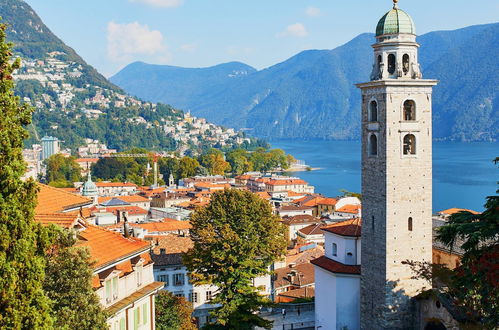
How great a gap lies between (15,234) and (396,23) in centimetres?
1741

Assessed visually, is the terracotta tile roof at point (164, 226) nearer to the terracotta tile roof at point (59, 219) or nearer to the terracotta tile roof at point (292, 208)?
the terracotta tile roof at point (292, 208)

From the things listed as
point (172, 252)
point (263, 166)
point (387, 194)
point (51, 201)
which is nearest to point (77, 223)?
point (51, 201)

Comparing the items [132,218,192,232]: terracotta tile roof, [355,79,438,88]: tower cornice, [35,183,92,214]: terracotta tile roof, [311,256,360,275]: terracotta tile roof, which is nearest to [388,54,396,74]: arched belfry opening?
[355,79,438,88]: tower cornice

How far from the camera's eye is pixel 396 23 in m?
22.7

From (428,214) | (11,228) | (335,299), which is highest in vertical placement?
(11,228)

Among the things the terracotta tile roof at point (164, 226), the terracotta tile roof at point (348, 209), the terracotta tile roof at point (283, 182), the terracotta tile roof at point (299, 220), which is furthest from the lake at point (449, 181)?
the terracotta tile roof at point (164, 226)

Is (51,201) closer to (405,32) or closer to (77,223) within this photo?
→ (77,223)

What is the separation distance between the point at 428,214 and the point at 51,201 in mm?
13096

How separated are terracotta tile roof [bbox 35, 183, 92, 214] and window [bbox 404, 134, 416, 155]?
11.6 meters

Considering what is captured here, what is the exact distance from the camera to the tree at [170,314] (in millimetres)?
22828

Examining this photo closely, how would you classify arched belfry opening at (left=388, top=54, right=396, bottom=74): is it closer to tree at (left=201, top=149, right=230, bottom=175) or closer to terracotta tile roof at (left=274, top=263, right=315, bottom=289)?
terracotta tile roof at (left=274, top=263, right=315, bottom=289)

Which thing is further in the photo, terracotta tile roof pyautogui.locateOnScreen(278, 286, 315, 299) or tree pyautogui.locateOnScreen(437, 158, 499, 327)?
terracotta tile roof pyautogui.locateOnScreen(278, 286, 315, 299)

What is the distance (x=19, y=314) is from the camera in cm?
852

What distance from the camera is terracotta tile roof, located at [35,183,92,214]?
14.7 meters
